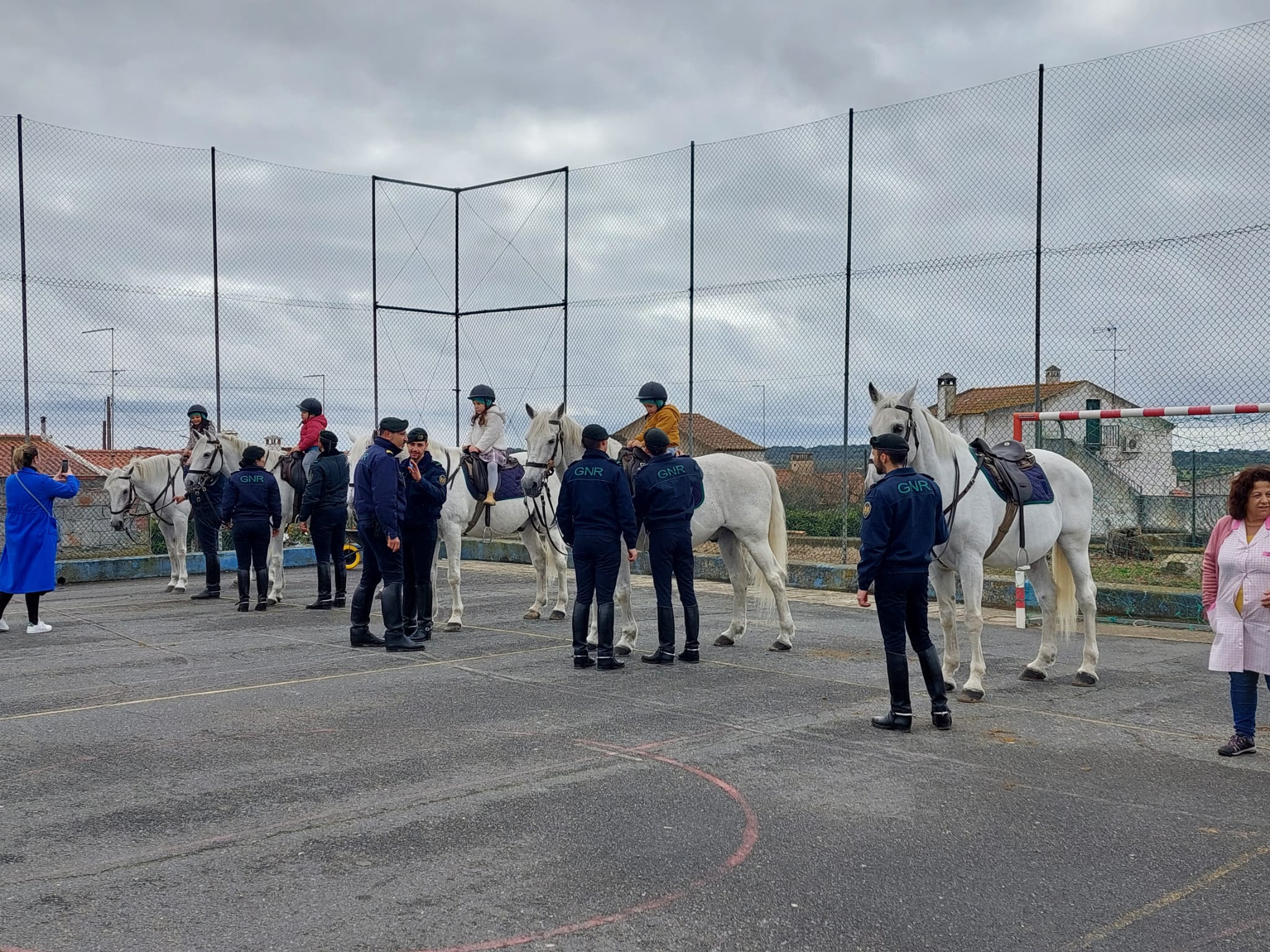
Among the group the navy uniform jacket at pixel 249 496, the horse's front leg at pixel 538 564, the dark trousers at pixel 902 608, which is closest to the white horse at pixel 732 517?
the horse's front leg at pixel 538 564

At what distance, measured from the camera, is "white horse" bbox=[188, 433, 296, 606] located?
14.4 meters

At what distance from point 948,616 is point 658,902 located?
460cm

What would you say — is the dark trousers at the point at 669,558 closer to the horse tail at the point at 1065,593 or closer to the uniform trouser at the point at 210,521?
the horse tail at the point at 1065,593

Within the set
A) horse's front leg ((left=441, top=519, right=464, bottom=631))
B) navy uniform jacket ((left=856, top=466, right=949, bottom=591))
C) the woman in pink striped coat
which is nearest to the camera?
the woman in pink striped coat

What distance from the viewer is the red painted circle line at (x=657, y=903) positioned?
3742 millimetres

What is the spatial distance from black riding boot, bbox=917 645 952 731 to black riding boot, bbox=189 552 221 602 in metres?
10.9

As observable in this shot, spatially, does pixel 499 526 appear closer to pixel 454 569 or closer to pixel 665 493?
pixel 454 569

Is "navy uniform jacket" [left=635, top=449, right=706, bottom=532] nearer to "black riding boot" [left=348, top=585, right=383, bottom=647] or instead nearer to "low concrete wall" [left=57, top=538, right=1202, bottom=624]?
"black riding boot" [left=348, top=585, right=383, bottom=647]

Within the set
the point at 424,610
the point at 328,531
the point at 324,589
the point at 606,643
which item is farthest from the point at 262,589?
the point at 606,643

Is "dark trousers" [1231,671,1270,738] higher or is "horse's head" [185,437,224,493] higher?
"horse's head" [185,437,224,493]

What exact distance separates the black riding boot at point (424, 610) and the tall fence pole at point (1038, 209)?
7561 mm

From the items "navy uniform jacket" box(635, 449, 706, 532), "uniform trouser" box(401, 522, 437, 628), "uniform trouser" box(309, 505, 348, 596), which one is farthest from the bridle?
"navy uniform jacket" box(635, 449, 706, 532)

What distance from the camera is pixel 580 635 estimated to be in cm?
930

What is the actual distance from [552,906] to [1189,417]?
10665mm
